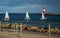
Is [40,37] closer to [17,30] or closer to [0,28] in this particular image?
[17,30]

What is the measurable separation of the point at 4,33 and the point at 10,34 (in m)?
0.87

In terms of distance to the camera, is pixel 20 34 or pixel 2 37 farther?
pixel 2 37

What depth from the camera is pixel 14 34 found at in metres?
8.81

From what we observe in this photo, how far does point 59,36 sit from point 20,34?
1780mm

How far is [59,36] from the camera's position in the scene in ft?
28.7

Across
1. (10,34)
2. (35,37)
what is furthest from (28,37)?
(10,34)

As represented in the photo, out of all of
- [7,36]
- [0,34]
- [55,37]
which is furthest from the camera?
[0,34]

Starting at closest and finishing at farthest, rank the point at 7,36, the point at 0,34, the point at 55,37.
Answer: the point at 55,37 < the point at 7,36 < the point at 0,34

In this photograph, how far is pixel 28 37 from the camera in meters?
8.80

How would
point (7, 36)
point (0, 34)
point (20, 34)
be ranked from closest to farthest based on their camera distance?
point (20, 34) < point (7, 36) < point (0, 34)

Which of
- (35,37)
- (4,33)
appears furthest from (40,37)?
(4,33)

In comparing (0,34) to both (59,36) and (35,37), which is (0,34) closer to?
(35,37)

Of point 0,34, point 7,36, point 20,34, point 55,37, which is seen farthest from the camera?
point 0,34

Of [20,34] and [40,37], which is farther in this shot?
[40,37]
